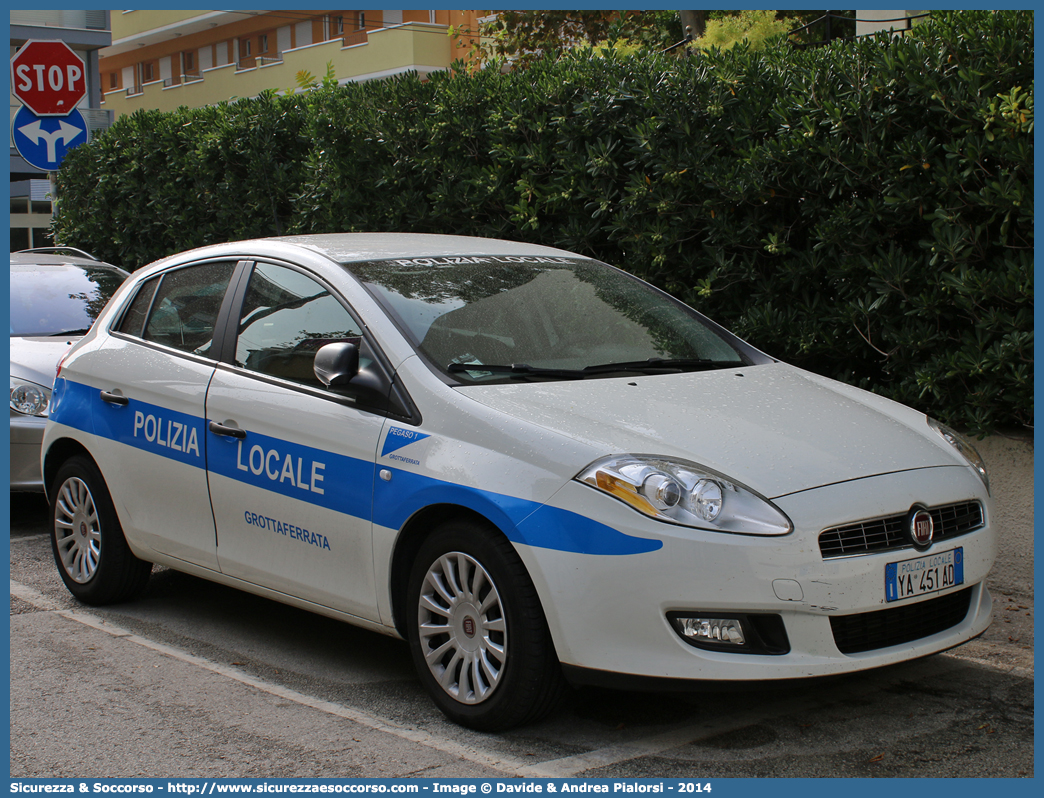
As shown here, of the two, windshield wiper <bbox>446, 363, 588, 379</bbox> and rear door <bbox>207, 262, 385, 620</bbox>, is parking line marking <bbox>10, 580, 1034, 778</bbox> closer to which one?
rear door <bbox>207, 262, 385, 620</bbox>

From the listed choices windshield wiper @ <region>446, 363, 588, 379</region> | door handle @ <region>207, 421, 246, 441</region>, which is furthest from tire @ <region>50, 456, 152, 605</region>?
windshield wiper @ <region>446, 363, 588, 379</region>

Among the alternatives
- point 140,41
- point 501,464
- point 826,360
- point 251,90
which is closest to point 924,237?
point 826,360

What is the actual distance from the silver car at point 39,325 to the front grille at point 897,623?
5325 mm

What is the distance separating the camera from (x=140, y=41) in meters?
45.0

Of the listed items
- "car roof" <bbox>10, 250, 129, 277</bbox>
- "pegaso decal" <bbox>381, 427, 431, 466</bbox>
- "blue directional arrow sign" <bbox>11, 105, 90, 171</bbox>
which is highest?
"blue directional arrow sign" <bbox>11, 105, 90, 171</bbox>

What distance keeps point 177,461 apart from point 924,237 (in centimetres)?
404

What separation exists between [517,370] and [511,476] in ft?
2.23

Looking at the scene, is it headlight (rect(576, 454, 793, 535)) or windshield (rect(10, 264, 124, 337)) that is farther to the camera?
windshield (rect(10, 264, 124, 337))

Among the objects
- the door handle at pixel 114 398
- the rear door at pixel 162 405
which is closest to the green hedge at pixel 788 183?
the rear door at pixel 162 405

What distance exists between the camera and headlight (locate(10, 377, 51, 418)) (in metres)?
7.42

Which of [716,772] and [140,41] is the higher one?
[140,41]

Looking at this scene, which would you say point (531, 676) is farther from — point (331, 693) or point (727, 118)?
point (727, 118)

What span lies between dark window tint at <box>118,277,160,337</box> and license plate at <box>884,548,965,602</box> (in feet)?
12.2

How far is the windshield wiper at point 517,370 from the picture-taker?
4414mm
